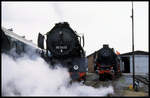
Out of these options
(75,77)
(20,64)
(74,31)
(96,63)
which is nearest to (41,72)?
(20,64)

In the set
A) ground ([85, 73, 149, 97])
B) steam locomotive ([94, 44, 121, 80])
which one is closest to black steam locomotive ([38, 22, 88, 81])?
ground ([85, 73, 149, 97])

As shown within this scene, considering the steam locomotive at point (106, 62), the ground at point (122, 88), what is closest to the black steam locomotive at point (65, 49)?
the ground at point (122, 88)

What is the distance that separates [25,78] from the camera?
10141 millimetres

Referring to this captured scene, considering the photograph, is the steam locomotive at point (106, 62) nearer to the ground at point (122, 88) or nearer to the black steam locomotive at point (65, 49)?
the ground at point (122, 88)

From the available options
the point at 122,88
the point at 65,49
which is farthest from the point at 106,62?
the point at 65,49

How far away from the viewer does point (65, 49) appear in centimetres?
1279

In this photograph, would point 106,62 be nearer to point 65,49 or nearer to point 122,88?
point 122,88

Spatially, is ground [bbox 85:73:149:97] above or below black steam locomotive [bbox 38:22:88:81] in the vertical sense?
below

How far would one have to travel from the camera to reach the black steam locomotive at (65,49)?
41.8 ft

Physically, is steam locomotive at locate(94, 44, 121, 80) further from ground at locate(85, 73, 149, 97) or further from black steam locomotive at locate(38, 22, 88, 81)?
black steam locomotive at locate(38, 22, 88, 81)

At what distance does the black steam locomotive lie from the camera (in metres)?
12.7

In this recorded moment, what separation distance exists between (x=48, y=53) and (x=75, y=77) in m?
1.88

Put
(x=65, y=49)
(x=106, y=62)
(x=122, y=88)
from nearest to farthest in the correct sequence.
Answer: (x=65, y=49) < (x=122, y=88) < (x=106, y=62)

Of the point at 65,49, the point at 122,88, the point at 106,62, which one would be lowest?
the point at 122,88
